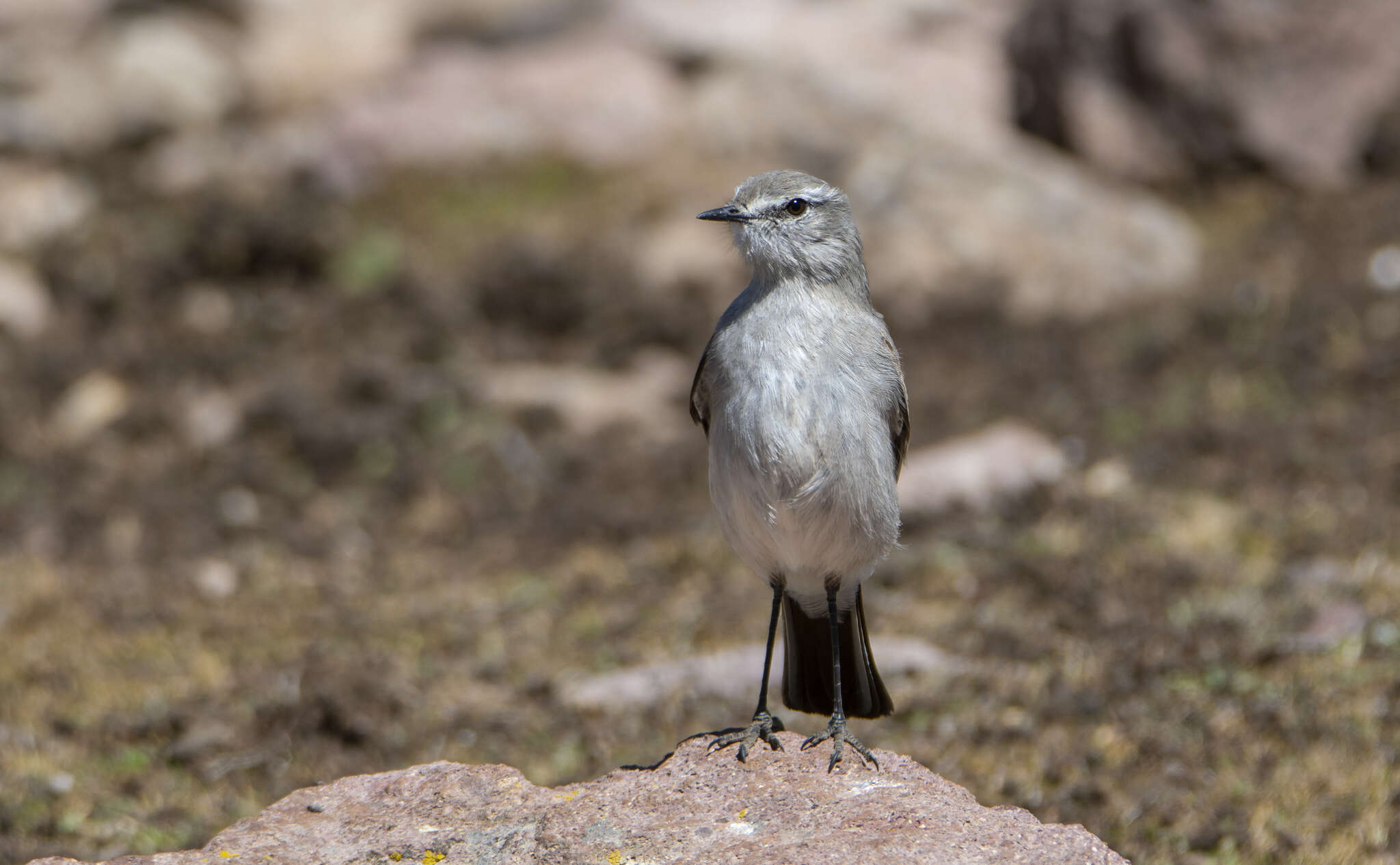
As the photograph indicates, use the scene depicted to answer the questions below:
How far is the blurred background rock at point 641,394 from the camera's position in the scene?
7.08 meters

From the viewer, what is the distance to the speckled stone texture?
4.00 metres

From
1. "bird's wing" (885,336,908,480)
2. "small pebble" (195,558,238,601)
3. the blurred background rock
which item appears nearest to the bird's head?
"bird's wing" (885,336,908,480)

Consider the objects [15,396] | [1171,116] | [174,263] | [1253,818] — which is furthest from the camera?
[1171,116]

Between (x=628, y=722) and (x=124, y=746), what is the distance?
266 cm

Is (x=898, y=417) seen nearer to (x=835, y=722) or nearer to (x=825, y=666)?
(x=825, y=666)

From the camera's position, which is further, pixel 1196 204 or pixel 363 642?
pixel 1196 204

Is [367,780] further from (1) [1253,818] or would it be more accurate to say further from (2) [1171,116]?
(2) [1171,116]

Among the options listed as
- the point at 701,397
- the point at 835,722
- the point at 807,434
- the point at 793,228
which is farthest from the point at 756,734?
the point at 793,228

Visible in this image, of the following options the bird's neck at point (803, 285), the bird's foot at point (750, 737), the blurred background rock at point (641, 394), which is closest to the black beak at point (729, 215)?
the bird's neck at point (803, 285)

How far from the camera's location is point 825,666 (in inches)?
218

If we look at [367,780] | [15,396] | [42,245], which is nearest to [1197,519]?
[367,780]

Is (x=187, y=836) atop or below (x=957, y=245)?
below

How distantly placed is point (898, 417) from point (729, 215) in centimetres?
110

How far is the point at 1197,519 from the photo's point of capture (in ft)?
31.4
